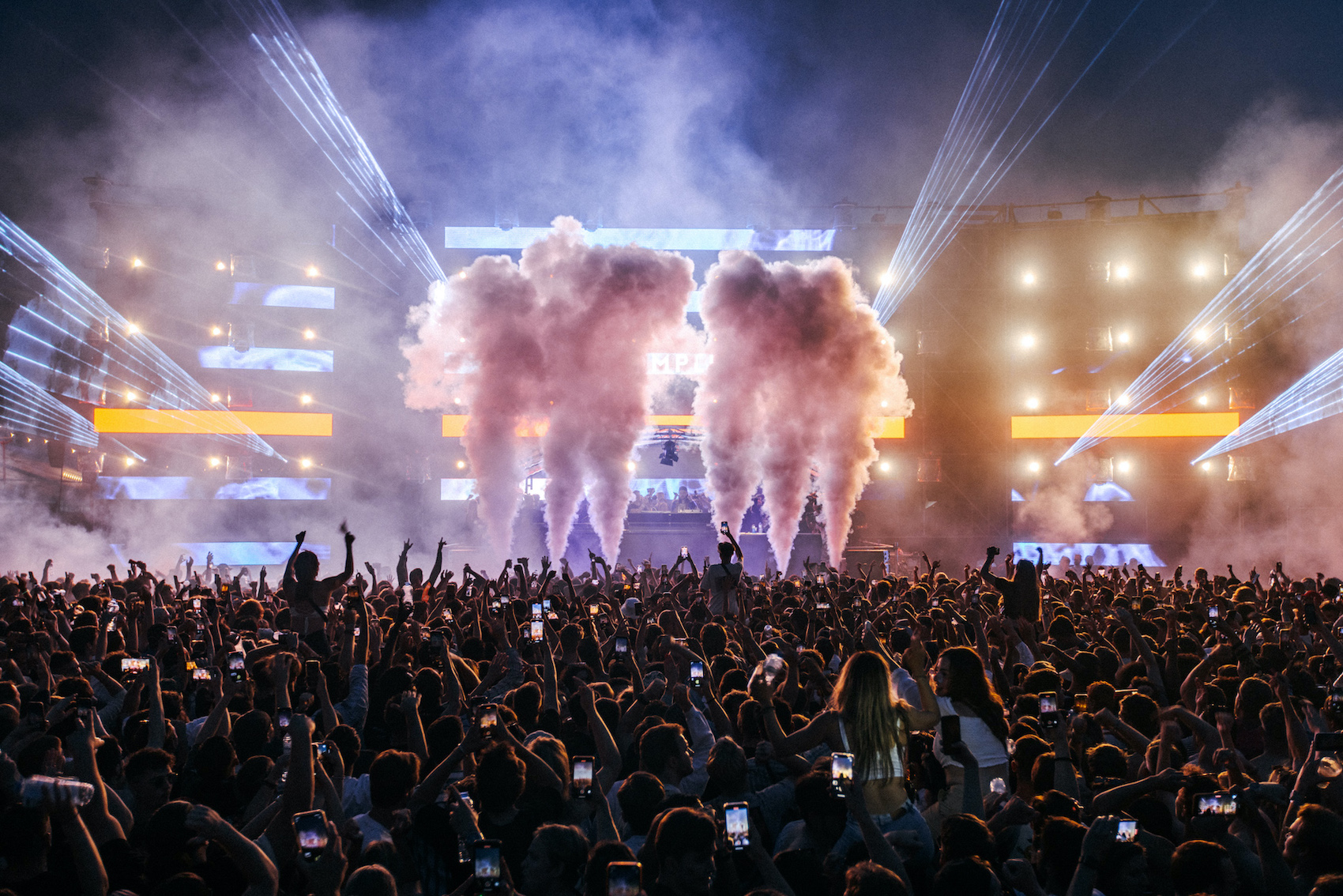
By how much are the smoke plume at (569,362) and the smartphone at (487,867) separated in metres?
21.2

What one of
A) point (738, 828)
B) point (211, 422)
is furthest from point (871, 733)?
point (211, 422)

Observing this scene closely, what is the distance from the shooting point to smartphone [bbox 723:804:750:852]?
260 centimetres

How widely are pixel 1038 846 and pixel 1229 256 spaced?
36959 millimetres

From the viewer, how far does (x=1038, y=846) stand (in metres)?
3.13

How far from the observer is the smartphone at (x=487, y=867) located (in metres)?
2.28

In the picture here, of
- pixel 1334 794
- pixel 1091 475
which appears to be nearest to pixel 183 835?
pixel 1334 794

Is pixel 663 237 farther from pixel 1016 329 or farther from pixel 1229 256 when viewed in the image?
pixel 1229 256

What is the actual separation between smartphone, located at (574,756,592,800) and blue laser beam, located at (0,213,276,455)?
31.3 metres

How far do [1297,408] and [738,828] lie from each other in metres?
34.7

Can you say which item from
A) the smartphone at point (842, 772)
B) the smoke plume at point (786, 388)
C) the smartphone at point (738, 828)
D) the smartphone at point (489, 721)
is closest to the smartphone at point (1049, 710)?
the smartphone at point (842, 772)

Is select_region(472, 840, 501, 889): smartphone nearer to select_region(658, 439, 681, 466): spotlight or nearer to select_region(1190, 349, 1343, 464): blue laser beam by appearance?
select_region(658, 439, 681, 466): spotlight

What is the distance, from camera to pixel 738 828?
2596 millimetres

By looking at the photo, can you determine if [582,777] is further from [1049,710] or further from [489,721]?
[1049,710]

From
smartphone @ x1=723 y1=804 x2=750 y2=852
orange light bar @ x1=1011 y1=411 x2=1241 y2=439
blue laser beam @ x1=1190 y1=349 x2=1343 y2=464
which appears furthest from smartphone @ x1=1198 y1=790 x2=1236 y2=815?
blue laser beam @ x1=1190 y1=349 x2=1343 y2=464
